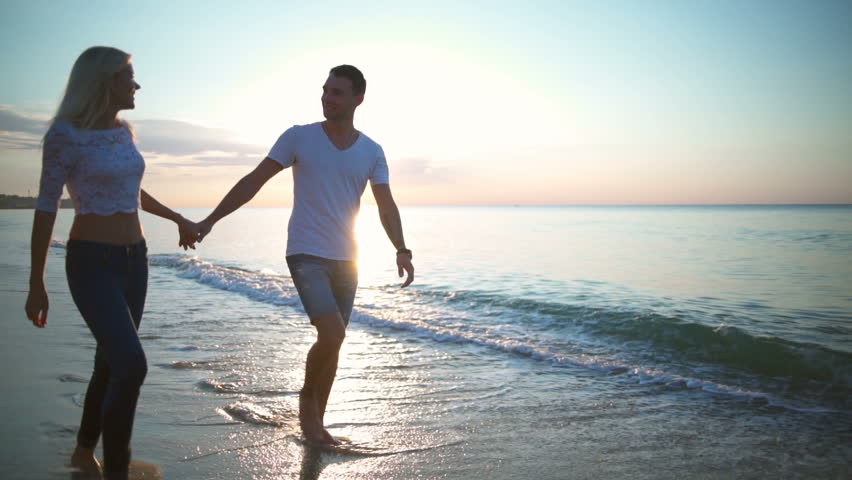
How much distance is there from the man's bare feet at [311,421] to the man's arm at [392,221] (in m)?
1.04

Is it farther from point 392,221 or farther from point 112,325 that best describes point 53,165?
point 392,221

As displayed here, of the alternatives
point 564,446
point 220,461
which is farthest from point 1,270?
point 564,446

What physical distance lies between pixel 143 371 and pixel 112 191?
0.84 meters

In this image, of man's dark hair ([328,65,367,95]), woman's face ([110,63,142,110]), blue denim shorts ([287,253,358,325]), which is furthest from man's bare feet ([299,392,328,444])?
woman's face ([110,63,142,110])

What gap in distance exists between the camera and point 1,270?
14.7 m

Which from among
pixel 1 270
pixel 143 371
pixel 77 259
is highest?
pixel 77 259

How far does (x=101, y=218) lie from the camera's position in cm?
276

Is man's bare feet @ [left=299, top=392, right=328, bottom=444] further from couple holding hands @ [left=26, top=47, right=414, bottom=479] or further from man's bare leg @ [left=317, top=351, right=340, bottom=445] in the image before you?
couple holding hands @ [left=26, top=47, right=414, bottom=479]

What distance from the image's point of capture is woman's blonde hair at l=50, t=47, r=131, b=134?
2695 millimetres

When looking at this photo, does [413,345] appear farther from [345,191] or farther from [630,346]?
[345,191]

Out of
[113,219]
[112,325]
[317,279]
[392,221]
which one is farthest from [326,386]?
[113,219]

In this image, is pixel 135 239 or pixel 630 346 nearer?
pixel 135 239

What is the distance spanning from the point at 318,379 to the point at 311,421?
0.95ft

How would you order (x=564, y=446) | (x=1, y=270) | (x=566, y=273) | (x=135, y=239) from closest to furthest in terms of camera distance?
(x=135, y=239) → (x=564, y=446) → (x=1, y=270) → (x=566, y=273)
